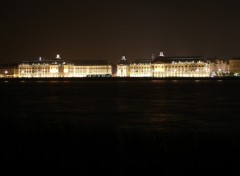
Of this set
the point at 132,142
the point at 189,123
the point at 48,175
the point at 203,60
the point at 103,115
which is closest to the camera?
the point at 48,175

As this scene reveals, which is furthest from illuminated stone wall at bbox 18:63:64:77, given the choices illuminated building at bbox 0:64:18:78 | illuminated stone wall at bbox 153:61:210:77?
illuminated stone wall at bbox 153:61:210:77

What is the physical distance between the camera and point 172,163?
9227 millimetres

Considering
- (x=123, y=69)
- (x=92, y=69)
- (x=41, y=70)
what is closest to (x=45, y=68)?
(x=41, y=70)

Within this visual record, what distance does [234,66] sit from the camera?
508 ft

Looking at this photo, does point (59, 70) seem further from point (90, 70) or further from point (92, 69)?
point (92, 69)

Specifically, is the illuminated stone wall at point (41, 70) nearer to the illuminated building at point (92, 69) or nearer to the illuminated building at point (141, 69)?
the illuminated building at point (92, 69)

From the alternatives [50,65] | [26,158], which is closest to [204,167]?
[26,158]

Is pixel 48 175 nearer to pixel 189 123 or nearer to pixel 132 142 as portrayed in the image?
pixel 132 142

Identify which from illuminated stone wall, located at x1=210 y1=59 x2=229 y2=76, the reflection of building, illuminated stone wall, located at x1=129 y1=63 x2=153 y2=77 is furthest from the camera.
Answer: the reflection of building

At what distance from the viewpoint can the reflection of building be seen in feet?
506

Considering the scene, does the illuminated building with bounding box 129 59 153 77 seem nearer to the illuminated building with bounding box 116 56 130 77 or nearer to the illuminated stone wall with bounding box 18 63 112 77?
the illuminated building with bounding box 116 56 130 77

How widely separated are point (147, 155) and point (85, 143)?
4.88 feet

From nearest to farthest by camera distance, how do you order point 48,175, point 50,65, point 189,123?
point 48,175 → point 189,123 → point 50,65

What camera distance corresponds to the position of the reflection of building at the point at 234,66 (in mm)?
154300
